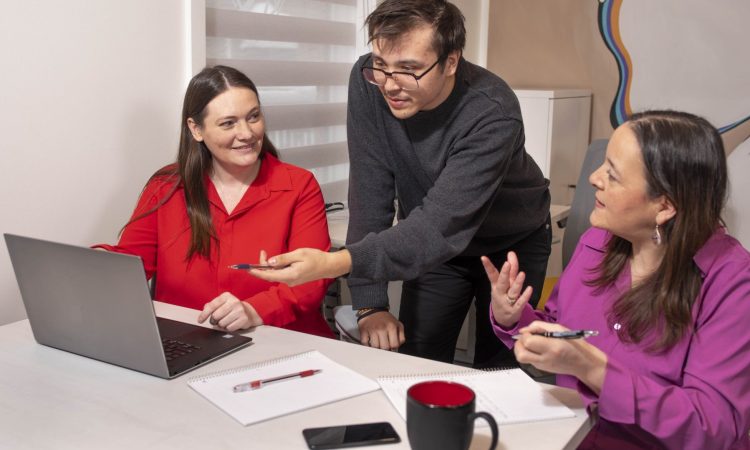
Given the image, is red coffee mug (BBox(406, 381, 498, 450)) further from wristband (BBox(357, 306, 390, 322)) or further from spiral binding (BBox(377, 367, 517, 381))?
wristband (BBox(357, 306, 390, 322))

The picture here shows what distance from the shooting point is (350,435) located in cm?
112

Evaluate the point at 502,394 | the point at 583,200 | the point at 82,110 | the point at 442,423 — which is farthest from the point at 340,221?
the point at 442,423

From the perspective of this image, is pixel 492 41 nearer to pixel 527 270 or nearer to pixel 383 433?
pixel 527 270

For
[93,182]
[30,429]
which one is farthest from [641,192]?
[93,182]

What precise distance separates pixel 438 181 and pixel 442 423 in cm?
84

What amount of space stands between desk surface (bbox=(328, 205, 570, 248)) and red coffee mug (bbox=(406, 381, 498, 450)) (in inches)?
60.6

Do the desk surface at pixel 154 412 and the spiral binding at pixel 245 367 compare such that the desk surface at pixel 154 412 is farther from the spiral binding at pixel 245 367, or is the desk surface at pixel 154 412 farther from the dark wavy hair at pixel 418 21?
the dark wavy hair at pixel 418 21

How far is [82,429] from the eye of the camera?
1144mm

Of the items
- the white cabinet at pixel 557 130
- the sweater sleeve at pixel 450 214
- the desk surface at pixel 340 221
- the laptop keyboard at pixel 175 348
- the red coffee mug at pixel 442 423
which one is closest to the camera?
the red coffee mug at pixel 442 423

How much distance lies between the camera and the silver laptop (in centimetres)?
129

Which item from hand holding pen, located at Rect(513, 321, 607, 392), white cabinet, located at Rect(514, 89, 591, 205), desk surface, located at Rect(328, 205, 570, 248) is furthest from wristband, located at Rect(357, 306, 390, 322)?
white cabinet, located at Rect(514, 89, 591, 205)

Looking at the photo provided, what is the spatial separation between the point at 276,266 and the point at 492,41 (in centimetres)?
287

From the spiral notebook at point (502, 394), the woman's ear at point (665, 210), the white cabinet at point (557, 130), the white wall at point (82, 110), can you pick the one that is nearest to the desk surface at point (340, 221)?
the white cabinet at point (557, 130)

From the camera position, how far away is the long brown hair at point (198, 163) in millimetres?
1913
